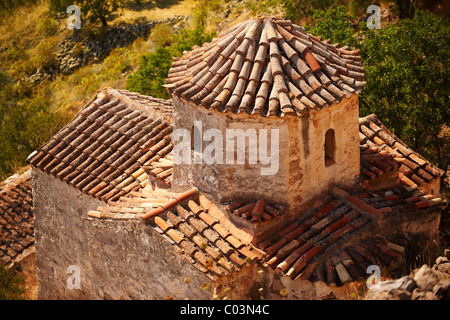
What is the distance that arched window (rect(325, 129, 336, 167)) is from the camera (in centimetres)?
1114

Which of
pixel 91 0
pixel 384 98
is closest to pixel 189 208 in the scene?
pixel 384 98

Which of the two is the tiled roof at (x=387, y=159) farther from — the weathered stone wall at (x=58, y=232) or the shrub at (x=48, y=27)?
the shrub at (x=48, y=27)

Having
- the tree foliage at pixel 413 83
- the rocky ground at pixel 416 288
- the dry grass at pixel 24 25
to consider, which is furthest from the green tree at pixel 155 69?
the dry grass at pixel 24 25

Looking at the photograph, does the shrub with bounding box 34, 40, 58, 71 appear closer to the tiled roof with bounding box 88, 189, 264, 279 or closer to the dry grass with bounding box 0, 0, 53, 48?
the dry grass with bounding box 0, 0, 53, 48

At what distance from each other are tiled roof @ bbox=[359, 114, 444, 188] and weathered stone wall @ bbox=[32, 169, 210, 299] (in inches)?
184

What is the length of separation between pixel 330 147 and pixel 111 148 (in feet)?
18.1

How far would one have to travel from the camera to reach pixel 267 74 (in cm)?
1030

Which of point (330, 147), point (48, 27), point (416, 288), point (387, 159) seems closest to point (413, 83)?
point (387, 159)

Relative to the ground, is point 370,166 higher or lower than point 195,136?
lower

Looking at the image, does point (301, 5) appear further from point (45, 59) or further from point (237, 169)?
point (237, 169)

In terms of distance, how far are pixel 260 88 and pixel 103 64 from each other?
28.3 meters

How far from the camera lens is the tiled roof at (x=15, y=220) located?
19297 mm
